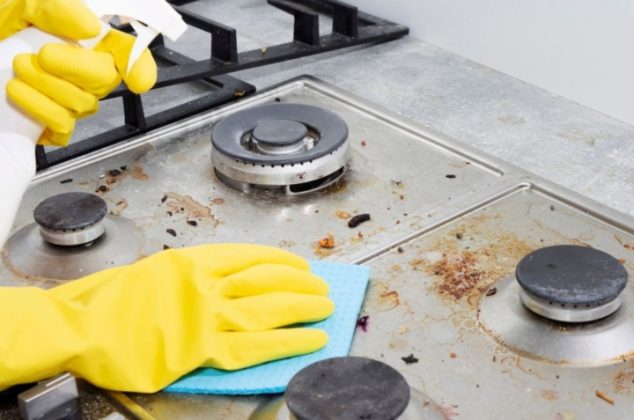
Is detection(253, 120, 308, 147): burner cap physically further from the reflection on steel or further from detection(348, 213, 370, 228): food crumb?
the reflection on steel

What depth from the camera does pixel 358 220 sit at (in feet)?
4.05

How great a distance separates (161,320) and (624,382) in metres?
0.47

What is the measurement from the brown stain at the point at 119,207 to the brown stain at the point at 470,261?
1.34ft

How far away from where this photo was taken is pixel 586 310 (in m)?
1.00

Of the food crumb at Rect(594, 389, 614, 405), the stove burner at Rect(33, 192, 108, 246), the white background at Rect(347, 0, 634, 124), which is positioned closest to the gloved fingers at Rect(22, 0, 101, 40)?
the stove burner at Rect(33, 192, 108, 246)

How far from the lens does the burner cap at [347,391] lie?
0.83 metres

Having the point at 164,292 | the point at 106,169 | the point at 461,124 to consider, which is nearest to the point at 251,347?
the point at 164,292

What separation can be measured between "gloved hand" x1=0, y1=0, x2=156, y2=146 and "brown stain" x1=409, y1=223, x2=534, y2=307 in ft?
1.38

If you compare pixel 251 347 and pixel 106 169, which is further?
pixel 106 169

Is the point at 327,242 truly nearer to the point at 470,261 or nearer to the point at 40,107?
the point at 470,261

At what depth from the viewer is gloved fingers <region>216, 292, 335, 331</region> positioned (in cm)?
96

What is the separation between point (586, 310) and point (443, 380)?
18 centimetres

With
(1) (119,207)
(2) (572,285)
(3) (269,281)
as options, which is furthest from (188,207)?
(2) (572,285)

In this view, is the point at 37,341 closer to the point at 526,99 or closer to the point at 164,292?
the point at 164,292
